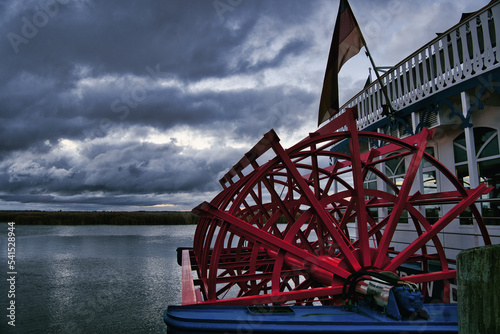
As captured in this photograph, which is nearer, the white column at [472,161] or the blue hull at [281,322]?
the blue hull at [281,322]


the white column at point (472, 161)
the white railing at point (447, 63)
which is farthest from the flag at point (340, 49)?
the white column at point (472, 161)

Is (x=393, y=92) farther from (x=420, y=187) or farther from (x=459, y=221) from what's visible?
(x=459, y=221)

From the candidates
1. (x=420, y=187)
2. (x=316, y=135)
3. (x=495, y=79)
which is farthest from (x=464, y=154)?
(x=316, y=135)

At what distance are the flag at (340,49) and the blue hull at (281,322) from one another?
367 centimetres

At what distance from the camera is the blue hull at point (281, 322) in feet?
7.81

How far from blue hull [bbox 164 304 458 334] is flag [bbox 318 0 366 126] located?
12.0 feet

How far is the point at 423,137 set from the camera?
13.9 feet

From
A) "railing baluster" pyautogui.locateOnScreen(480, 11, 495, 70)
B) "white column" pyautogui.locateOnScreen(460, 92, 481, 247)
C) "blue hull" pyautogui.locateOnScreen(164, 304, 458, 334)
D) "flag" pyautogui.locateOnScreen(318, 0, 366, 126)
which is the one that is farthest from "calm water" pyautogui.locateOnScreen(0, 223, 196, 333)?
"railing baluster" pyautogui.locateOnScreen(480, 11, 495, 70)

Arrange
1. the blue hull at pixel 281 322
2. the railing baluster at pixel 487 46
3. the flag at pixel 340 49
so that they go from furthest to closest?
the flag at pixel 340 49 < the railing baluster at pixel 487 46 < the blue hull at pixel 281 322

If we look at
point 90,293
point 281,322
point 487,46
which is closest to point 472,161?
point 487,46

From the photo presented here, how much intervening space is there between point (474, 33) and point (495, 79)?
732 mm

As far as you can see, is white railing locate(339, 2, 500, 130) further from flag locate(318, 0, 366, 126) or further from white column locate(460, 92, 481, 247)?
flag locate(318, 0, 366, 126)

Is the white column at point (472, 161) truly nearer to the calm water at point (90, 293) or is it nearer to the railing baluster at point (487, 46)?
the railing baluster at point (487, 46)

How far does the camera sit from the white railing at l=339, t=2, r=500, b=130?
4.65 meters
